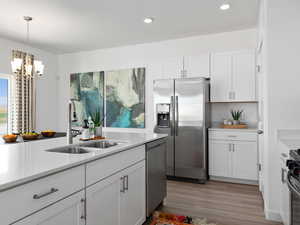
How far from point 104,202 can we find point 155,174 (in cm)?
100

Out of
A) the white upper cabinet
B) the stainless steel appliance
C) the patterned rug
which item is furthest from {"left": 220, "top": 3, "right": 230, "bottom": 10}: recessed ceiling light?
the patterned rug

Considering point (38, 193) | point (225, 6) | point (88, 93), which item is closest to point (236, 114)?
point (225, 6)

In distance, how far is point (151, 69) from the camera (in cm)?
479

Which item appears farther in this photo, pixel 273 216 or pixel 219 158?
pixel 219 158

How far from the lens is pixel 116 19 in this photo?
144 inches

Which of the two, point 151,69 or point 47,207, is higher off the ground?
point 151,69

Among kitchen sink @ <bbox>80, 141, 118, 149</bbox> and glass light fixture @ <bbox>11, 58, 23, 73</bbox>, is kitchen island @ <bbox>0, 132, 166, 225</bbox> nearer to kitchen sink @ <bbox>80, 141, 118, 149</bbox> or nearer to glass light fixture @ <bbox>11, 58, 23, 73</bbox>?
kitchen sink @ <bbox>80, 141, 118, 149</bbox>

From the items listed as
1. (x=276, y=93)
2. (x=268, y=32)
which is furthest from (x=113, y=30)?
(x=276, y=93)

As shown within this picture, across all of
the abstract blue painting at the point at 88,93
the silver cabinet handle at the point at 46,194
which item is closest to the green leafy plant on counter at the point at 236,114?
the abstract blue painting at the point at 88,93

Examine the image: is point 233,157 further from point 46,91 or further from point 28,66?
point 46,91

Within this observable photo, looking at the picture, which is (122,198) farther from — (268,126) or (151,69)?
(151,69)

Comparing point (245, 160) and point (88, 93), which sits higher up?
point (88, 93)

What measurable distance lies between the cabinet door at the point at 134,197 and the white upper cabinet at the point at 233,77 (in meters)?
2.43

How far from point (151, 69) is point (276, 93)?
2.84 m
